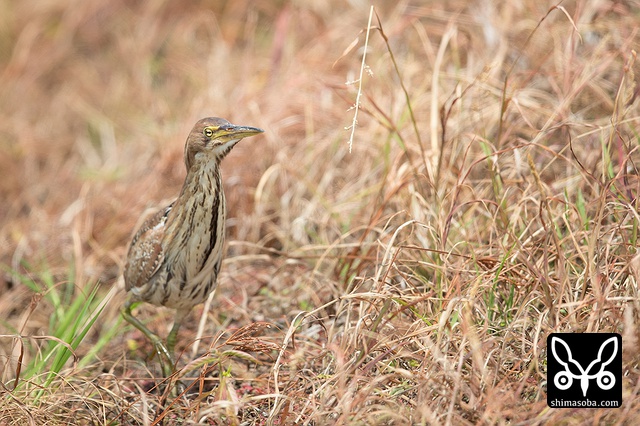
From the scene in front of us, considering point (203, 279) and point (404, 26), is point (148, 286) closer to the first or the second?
point (203, 279)

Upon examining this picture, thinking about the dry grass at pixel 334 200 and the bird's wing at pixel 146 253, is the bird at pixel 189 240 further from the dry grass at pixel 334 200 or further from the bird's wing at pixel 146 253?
the dry grass at pixel 334 200

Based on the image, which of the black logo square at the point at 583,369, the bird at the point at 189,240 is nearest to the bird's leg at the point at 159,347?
the bird at the point at 189,240

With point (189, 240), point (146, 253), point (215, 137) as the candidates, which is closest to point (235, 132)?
point (215, 137)

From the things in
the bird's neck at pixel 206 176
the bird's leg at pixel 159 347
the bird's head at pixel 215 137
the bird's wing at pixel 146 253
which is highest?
the bird's head at pixel 215 137

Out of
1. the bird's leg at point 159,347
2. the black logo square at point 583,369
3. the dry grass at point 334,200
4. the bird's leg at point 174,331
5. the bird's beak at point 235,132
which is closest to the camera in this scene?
the black logo square at point 583,369

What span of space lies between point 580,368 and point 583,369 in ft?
0.08

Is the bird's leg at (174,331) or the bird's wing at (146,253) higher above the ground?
the bird's wing at (146,253)

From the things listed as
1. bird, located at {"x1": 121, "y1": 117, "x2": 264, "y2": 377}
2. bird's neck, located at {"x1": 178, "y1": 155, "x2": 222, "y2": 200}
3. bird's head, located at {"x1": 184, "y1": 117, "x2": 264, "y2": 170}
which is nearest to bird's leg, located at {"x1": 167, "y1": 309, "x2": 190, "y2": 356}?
bird, located at {"x1": 121, "y1": 117, "x2": 264, "y2": 377}

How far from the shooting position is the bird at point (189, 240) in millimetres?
3836

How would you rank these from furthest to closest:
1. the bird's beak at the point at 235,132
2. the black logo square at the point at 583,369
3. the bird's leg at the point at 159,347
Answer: the bird's leg at the point at 159,347 < the bird's beak at the point at 235,132 < the black logo square at the point at 583,369

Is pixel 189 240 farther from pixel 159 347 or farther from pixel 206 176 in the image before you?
pixel 159 347

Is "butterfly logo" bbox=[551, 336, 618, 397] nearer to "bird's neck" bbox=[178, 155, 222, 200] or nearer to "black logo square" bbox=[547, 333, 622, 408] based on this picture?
"black logo square" bbox=[547, 333, 622, 408]

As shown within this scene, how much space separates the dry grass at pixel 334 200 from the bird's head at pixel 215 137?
695 mm

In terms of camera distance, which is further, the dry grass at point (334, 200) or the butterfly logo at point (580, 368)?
the dry grass at point (334, 200)
